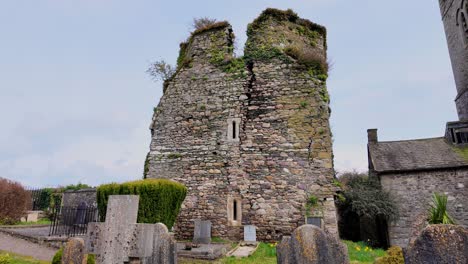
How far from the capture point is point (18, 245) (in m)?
8.52

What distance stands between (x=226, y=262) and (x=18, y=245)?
651cm

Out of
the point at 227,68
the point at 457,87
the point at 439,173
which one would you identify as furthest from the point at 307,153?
the point at 457,87

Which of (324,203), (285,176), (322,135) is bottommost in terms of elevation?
(324,203)

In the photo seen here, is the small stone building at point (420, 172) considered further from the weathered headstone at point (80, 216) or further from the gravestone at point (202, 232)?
the weathered headstone at point (80, 216)

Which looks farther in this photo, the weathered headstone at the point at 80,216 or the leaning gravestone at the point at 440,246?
the weathered headstone at the point at 80,216

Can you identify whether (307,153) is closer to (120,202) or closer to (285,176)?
(285,176)

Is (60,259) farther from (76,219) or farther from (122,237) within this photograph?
(76,219)

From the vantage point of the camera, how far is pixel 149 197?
301 inches

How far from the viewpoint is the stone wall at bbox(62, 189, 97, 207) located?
14617mm

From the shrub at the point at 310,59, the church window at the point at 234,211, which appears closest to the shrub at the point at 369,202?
the church window at the point at 234,211

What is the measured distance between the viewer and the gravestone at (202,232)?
899cm

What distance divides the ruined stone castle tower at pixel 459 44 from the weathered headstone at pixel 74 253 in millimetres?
25453

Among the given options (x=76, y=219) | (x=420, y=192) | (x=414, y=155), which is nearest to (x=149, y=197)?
(x=76, y=219)

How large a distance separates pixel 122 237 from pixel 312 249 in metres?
3.24
